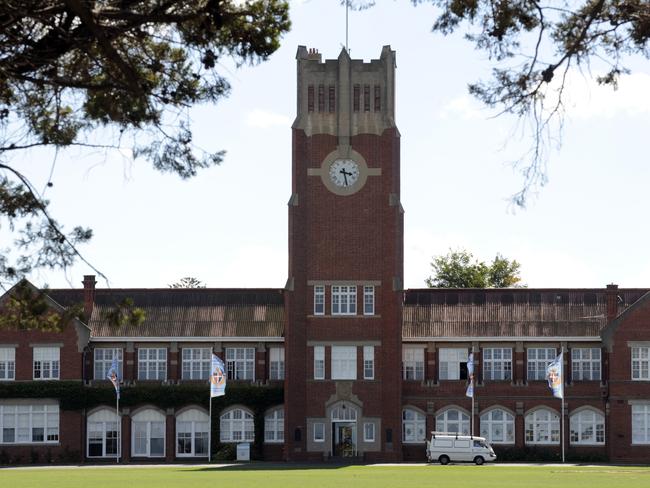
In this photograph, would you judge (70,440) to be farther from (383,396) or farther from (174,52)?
(174,52)

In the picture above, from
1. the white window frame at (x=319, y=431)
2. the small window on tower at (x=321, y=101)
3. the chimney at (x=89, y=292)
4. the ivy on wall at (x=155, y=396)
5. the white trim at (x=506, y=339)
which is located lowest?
the white window frame at (x=319, y=431)

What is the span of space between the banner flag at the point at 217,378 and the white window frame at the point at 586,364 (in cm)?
1567

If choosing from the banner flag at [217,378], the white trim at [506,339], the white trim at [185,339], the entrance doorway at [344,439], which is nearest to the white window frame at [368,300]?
the white trim at [506,339]

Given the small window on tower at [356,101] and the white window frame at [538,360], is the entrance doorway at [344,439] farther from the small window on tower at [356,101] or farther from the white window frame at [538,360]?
the small window on tower at [356,101]

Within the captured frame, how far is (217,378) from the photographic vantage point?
2363 inches

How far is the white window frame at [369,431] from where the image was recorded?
61438 millimetres

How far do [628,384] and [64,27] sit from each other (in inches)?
1799

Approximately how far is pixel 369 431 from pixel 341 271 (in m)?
7.05

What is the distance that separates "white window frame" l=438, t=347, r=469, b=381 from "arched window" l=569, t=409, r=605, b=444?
5.26 m

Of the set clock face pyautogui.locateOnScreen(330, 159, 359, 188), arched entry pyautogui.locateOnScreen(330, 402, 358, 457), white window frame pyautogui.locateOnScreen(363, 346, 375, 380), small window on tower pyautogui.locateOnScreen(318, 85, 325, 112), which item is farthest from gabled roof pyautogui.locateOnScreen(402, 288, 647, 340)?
small window on tower pyautogui.locateOnScreen(318, 85, 325, 112)

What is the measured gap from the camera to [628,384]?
61.8 m

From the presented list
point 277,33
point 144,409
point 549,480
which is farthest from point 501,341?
point 277,33

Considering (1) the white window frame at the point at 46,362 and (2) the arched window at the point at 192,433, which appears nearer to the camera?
(2) the arched window at the point at 192,433

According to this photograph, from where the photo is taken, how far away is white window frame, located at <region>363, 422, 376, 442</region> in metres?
61.4
